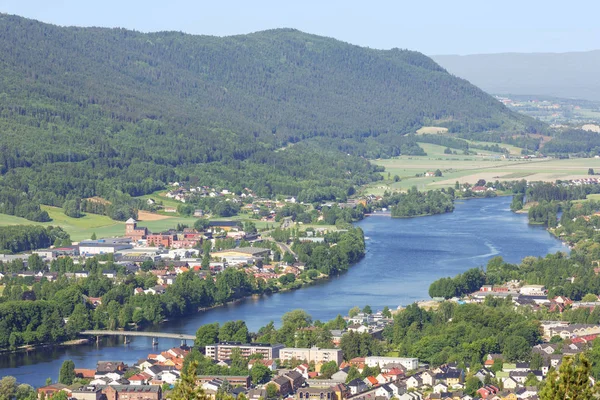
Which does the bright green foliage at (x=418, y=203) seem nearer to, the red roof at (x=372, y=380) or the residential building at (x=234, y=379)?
the red roof at (x=372, y=380)

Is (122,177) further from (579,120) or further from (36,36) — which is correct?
(579,120)

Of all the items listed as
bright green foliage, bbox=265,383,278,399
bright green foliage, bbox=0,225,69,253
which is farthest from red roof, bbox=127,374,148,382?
bright green foliage, bbox=0,225,69,253

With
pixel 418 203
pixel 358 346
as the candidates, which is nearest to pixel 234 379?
pixel 358 346

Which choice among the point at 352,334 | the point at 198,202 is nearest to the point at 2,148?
the point at 198,202

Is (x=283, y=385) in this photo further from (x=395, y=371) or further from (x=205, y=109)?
(x=205, y=109)

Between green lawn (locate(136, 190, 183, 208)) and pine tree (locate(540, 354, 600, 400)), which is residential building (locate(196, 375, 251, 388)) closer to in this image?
pine tree (locate(540, 354, 600, 400))

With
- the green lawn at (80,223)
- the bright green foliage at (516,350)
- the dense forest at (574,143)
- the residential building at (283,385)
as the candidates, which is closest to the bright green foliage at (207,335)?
the residential building at (283,385)
